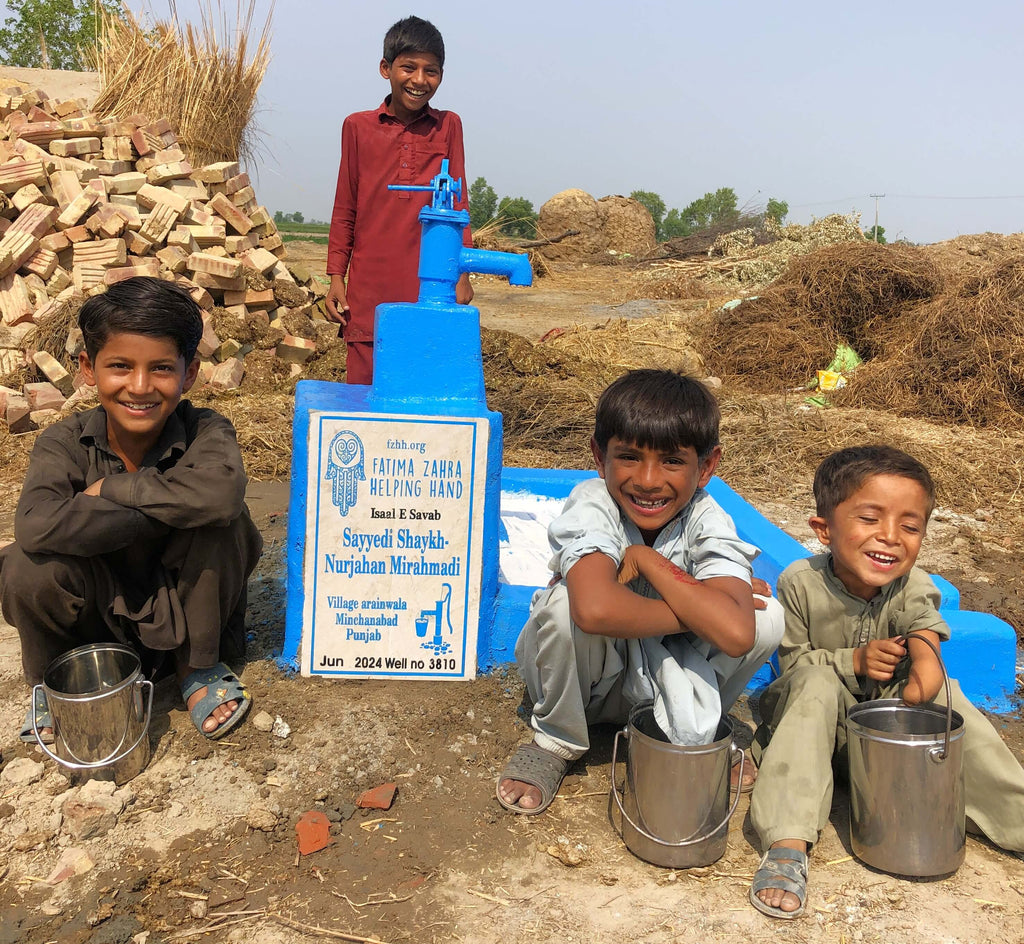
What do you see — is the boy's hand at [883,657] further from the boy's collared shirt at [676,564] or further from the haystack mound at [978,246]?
the haystack mound at [978,246]

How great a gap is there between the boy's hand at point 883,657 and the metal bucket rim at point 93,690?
1780 millimetres

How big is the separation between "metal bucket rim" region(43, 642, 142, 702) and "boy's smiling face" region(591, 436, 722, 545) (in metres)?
1.27

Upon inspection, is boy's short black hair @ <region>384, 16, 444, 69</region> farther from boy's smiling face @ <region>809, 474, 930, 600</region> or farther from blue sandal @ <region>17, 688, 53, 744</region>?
blue sandal @ <region>17, 688, 53, 744</region>

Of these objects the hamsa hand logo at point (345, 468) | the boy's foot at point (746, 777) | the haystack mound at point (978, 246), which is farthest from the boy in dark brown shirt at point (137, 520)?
the haystack mound at point (978, 246)

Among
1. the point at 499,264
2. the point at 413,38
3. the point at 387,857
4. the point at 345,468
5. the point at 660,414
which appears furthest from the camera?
the point at 413,38

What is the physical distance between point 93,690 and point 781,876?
1712 millimetres

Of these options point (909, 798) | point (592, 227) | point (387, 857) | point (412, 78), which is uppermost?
point (592, 227)

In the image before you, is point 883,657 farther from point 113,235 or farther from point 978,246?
point 978,246

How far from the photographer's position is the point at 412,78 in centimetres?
347

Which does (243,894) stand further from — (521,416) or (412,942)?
(521,416)

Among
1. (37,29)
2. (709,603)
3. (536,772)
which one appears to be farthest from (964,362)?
(37,29)

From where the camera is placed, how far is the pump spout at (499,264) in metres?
2.61

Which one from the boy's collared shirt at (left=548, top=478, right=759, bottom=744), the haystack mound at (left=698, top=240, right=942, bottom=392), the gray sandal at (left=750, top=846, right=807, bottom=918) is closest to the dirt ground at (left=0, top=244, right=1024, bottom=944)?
the gray sandal at (left=750, top=846, right=807, bottom=918)

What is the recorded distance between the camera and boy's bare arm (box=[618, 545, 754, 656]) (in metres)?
1.90
